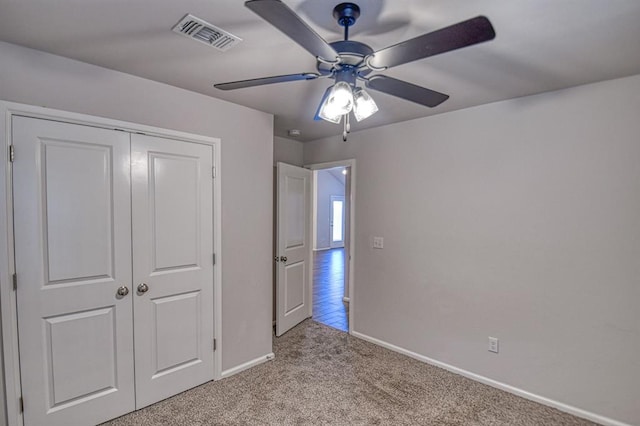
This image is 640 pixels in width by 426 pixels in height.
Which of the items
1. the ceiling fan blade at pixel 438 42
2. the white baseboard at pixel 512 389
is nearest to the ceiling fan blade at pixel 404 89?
the ceiling fan blade at pixel 438 42

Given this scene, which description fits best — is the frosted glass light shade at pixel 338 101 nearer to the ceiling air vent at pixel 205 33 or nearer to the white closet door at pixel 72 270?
the ceiling air vent at pixel 205 33

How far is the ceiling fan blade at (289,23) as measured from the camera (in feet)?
3.08

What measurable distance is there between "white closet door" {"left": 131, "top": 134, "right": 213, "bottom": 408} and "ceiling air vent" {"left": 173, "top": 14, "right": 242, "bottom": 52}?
3.15 ft

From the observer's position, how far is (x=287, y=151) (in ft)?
13.4

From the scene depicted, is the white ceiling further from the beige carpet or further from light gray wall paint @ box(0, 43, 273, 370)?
the beige carpet

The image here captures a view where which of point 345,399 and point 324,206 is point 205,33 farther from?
point 324,206

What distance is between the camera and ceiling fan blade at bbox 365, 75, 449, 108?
1.49 meters

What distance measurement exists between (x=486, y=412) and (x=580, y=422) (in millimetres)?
611

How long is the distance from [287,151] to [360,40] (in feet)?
8.23

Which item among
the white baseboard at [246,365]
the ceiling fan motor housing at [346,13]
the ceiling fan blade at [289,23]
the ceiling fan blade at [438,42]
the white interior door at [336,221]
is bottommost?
the white baseboard at [246,365]

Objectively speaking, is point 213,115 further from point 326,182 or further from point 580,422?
point 326,182

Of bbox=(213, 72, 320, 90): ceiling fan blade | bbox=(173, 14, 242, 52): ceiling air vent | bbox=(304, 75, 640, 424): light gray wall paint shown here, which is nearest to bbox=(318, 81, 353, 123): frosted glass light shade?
bbox=(213, 72, 320, 90): ceiling fan blade

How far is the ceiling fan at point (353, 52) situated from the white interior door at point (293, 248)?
2.18 meters

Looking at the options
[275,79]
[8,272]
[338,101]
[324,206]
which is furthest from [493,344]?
[324,206]
